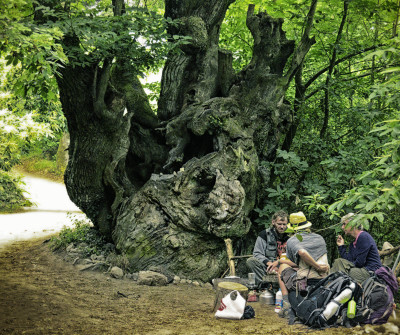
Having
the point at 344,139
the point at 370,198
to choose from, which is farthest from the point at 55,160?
the point at 370,198

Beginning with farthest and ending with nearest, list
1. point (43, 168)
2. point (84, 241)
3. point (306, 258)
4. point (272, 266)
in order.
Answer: point (43, 168), point (84, 241), point (272, 266), point (306, 258)

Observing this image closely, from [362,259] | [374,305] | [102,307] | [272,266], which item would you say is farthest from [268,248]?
[102,307]

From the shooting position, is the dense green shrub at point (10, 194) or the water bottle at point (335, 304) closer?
the water bottle at point (335, 304)

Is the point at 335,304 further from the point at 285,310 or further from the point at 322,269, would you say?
the point at 285,310

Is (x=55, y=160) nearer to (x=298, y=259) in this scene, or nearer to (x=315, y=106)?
(x=315, y=106)

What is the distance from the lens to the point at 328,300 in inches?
200

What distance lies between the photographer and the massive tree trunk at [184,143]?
8195 millimetres

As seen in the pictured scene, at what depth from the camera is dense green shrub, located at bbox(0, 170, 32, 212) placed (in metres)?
16.1

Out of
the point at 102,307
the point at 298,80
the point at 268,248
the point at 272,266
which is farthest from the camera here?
the point at 298,80

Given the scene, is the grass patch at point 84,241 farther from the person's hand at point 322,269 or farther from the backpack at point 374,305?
the backpack at point 374,305

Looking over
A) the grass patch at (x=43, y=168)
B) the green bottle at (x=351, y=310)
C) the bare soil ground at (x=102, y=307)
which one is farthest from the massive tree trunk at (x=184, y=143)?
the grass patch at (x=43, y=168)

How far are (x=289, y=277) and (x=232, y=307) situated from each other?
86 cm

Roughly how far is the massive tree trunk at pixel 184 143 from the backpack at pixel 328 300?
2.82 m

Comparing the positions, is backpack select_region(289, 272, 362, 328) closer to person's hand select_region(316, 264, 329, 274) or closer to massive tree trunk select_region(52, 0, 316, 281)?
person's hand select_region(316, 264, 329, 274)
